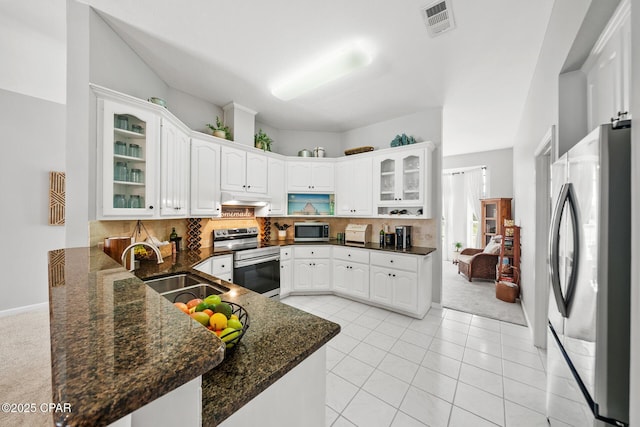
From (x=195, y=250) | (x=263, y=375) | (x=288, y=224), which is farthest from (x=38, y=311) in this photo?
(x=263, y=375)

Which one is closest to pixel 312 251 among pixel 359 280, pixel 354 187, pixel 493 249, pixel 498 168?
pixel 359 280

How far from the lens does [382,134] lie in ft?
13.5

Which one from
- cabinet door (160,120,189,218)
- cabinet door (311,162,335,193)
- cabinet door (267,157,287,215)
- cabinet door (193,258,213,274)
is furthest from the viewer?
cabinet door (311,162,335,193)

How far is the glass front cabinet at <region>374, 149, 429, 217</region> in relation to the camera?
11.3 ft

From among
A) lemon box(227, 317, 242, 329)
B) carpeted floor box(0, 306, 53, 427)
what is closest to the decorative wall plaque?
carpeted floor box(0, 306, 53, 427)

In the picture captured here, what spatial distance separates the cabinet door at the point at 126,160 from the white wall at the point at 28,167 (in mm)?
1604

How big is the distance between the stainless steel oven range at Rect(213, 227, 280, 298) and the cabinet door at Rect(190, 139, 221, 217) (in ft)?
1.55

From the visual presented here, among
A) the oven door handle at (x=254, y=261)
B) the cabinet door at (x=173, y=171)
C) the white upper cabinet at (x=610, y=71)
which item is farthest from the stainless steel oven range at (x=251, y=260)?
the white upper cabinet at (x=610, y=71)

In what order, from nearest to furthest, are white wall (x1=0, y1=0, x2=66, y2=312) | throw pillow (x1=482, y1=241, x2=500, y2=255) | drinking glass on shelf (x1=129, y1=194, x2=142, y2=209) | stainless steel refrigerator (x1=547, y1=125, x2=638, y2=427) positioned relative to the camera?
stainless steel refrigerator (x1=547, y1=125, x2=638, y2=427) < drinking glass on shelf (x1=129, y1=194, x2=142, y2=209) < white wall (x1=0, y1=0, x2=66, y2=312) < throw pillow (x1=482, y1=241, x2=500, y2=255)

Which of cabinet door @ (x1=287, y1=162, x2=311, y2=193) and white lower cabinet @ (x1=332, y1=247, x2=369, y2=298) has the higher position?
cabinet door @ (x1=287, y1=162, x2=311, y2=193)

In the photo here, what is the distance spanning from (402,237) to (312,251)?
144 centimetres

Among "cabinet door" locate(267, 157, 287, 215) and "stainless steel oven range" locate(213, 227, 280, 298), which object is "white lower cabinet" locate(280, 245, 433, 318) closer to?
"stainless steel oven range" locate(213, 227, 280, 298)

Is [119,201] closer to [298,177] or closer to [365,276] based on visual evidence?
[298,177]

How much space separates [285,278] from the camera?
12.4 feet
